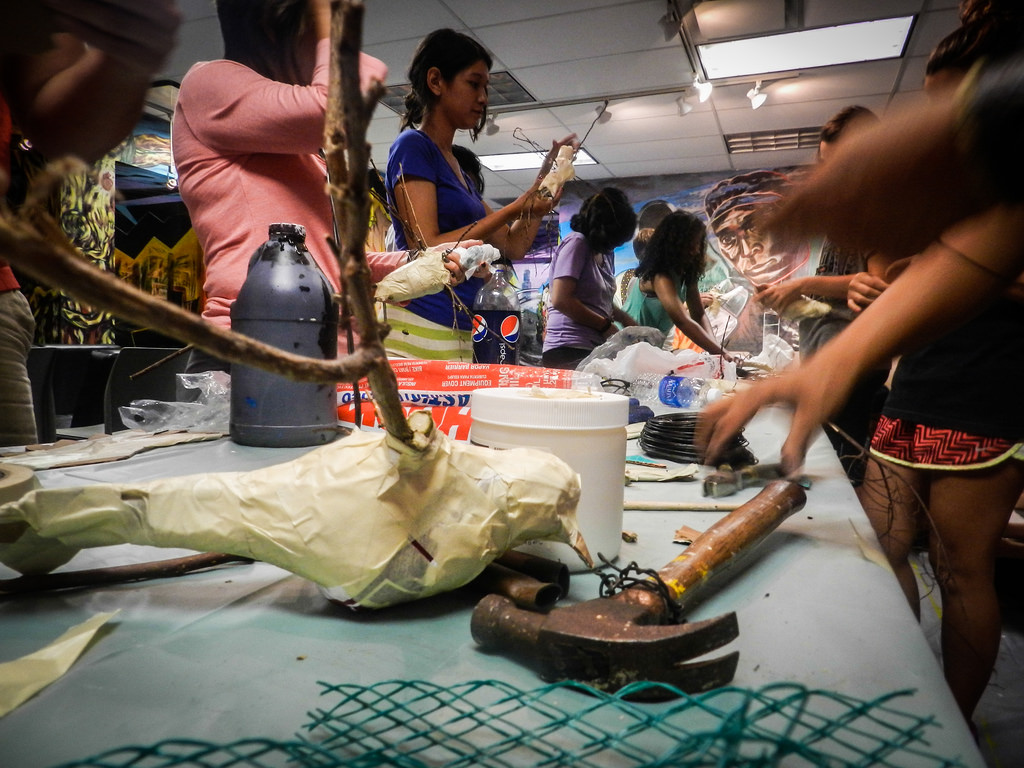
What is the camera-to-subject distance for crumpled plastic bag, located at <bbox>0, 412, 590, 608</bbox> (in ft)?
1.72

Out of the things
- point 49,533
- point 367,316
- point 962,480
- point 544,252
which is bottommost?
point 962,480

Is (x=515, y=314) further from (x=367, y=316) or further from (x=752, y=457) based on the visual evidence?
(x=367, y=316)

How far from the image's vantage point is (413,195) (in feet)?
6.34

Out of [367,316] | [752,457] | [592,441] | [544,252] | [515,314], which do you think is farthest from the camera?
[544,252]

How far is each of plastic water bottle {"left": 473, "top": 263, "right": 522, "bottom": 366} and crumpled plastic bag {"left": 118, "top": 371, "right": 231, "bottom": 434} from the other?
740 millimetres

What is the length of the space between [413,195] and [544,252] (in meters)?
6.66

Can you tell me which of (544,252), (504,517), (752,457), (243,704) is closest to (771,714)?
(504,517)

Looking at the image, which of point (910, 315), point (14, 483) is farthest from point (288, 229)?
point (910, 315)

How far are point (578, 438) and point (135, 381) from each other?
2.01m

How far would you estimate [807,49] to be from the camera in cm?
444

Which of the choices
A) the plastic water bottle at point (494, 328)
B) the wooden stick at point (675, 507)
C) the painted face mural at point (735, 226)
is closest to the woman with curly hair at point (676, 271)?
the plastic water bottle at point (494, 328)

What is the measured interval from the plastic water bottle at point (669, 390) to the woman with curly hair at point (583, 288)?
2.90ft

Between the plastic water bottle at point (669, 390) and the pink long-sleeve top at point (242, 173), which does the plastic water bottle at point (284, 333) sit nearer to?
the pink long-sleeve top at point (242, 173)

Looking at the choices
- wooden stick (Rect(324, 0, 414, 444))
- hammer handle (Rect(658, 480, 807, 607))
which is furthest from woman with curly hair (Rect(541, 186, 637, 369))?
wooden stick (Rect(324, 0, 414, 444))
